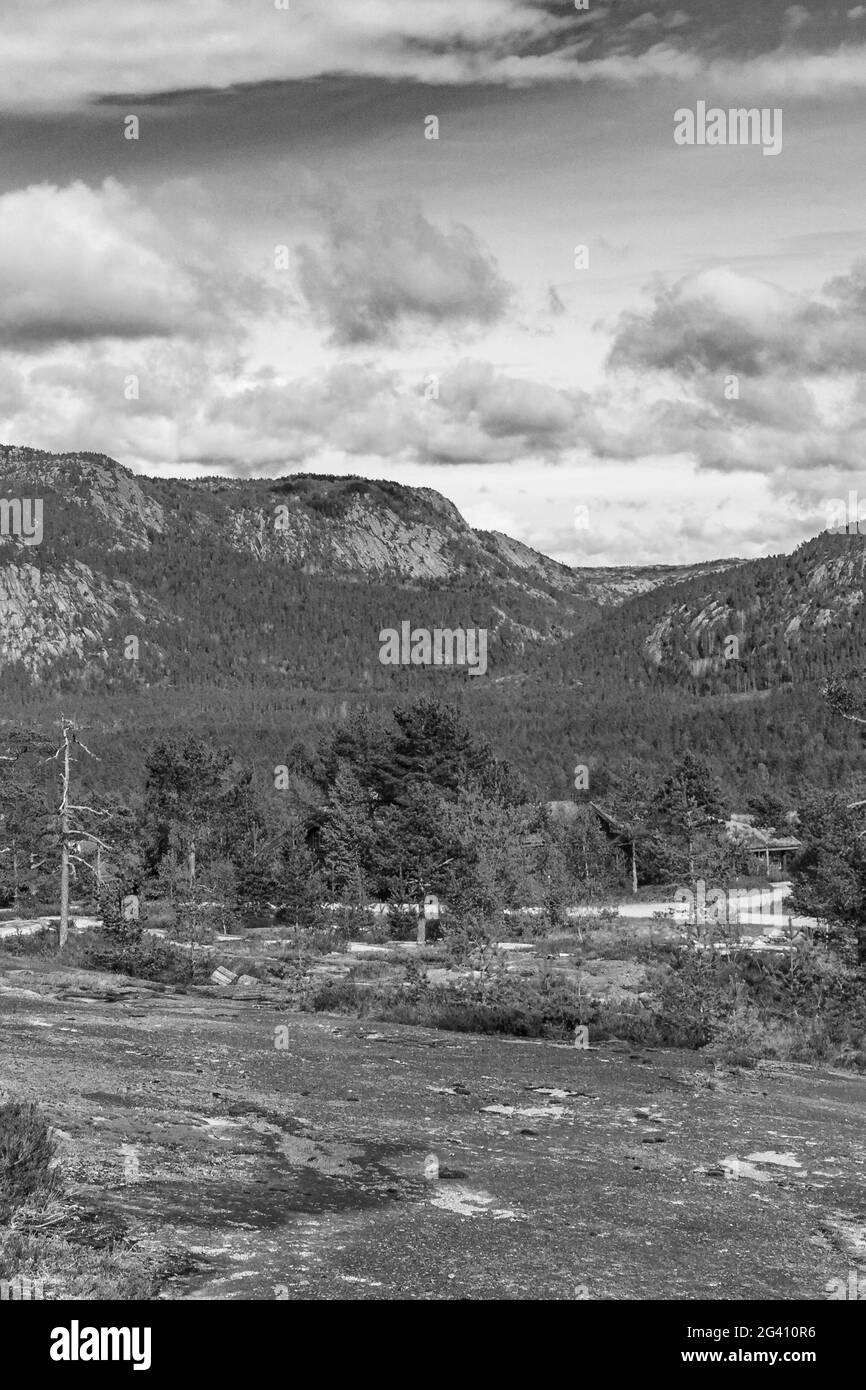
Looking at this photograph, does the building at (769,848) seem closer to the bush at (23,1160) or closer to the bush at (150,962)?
the bush at (150,962)

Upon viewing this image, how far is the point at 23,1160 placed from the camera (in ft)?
29.1

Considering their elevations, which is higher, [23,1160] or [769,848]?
[23,1160]

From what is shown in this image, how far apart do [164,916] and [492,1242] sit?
47697mm

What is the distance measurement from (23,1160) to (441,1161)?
3744 mm

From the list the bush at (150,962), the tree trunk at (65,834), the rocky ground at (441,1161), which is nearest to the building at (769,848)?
the tree trunk at (65,834)

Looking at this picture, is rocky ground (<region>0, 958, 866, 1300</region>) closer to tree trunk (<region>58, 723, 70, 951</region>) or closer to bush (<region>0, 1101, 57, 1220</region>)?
bush (<region>0, 1101, 57, 1220</region>)

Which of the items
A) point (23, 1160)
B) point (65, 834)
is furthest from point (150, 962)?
point (23, 1160)

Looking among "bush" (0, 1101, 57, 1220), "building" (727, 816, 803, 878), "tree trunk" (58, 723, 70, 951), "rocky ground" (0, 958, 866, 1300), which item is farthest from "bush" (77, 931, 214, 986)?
"building" (727, 816, 803, 878)

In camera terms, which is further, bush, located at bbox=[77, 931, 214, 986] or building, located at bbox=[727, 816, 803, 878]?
building, located at bbox=[727, 816, 803, 878]

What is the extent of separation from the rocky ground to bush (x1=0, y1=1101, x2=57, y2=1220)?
27 centimetres

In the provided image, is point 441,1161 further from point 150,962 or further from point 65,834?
point 65,834

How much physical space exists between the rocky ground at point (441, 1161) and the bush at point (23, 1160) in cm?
27

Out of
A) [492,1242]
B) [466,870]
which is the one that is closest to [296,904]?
[466,870]

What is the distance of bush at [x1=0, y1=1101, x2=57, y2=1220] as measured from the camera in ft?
27.5
